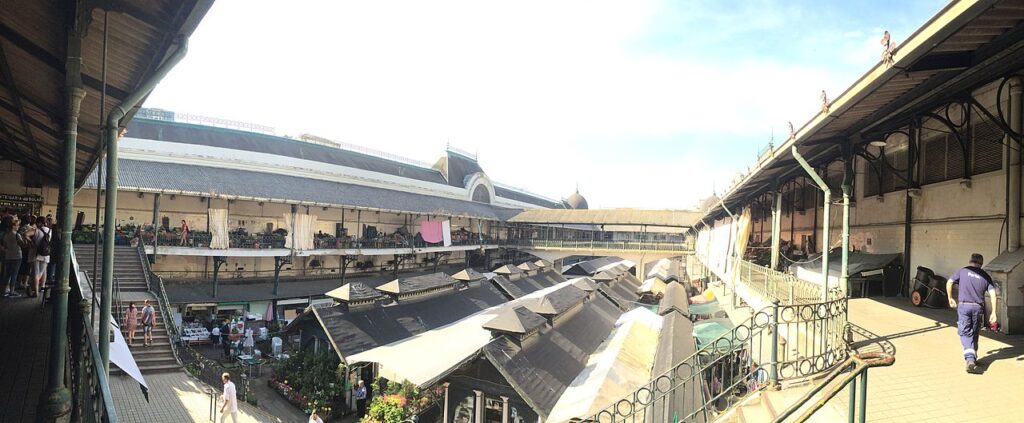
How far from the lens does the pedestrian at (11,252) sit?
7207 millimetres

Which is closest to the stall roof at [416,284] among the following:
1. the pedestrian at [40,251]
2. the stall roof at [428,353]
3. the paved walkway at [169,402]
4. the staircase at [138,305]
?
the stall roof at [428,353]

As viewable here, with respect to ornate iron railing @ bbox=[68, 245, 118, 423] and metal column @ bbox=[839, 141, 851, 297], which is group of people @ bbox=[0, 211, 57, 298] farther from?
metal column @ bbox=[839, 141, 851, 297]

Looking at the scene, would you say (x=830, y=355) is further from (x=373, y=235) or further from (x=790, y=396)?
(x=373, y=235)

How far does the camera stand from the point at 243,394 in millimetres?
12164

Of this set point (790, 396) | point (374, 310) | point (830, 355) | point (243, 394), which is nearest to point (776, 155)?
point (830, 355)

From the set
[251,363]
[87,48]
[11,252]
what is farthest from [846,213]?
[251,363]

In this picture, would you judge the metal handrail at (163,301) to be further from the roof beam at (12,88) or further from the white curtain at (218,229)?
the roof beam at (12,88)

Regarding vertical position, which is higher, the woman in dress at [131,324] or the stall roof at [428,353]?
the woman in dress at [131,324]

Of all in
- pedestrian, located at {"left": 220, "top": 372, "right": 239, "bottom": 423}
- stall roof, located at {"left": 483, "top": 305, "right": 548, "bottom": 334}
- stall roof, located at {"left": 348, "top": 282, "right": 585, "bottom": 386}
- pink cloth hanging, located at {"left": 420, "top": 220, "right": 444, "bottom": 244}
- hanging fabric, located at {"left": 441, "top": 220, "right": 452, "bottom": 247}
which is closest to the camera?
pedestrian, located at {"left": 220, "top": 372, "right": 239, "bottom": 423}

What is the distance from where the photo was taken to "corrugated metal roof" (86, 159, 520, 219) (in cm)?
1994

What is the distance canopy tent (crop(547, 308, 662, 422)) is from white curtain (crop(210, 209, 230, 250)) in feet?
56.8

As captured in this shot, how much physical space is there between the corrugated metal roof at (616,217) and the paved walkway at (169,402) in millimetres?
29758

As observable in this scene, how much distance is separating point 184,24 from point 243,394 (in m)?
11.6

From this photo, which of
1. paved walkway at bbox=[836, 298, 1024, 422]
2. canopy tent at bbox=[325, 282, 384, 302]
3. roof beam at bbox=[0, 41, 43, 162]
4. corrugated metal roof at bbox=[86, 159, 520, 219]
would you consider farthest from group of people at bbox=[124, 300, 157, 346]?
paved walkway at bbox=[836, 298, 1024, 422]
